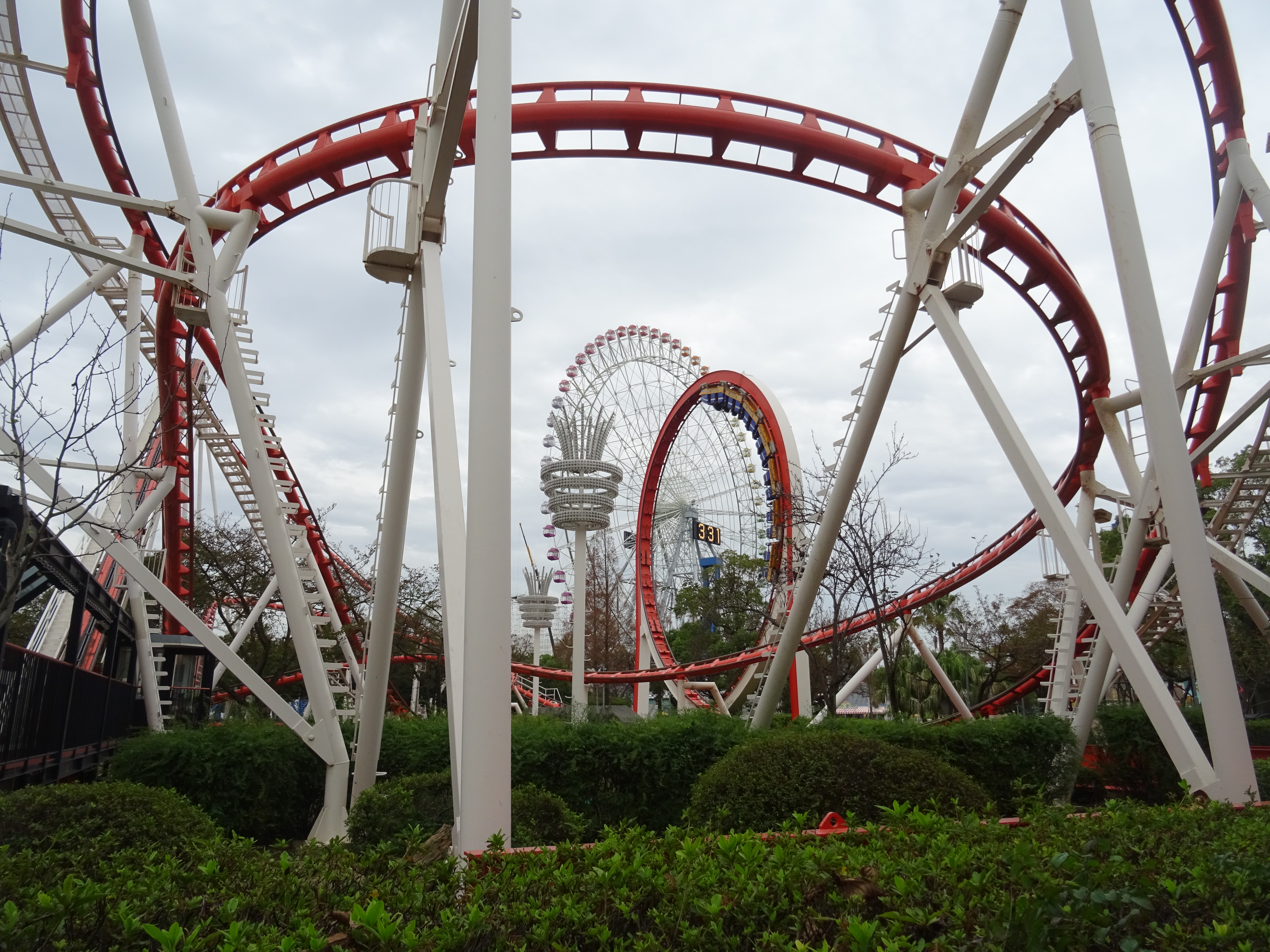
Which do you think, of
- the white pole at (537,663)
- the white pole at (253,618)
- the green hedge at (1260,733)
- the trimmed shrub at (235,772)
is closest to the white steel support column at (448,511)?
the trimmed shrub at (235,772)

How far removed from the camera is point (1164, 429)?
5.71 meters

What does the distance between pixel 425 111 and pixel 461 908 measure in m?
6.28

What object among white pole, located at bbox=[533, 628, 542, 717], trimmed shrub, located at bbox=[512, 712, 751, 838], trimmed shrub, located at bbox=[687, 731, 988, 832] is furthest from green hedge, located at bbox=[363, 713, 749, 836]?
white pole, located at bbox=[533, 628, 542, 717]

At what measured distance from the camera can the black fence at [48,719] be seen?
7.11 m

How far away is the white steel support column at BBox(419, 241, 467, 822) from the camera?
14.7ft

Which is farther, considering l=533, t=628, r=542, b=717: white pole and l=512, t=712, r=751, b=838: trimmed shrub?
l=533, t=628, r=542, b=717: white pole

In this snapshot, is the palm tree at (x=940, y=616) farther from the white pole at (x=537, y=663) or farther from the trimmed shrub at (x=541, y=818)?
the trimmed shrub at (x=541, y=818)

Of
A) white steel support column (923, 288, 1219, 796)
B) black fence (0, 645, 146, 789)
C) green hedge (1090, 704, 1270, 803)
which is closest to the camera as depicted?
white steel support column (923, 288, 1219, 796)

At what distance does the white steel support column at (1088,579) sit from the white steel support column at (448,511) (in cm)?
407

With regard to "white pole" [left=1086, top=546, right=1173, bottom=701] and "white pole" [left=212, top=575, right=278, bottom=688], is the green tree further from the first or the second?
"white pole" [left=1086, top=546, right=1173, bottom=701]

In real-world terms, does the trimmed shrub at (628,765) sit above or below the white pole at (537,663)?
below

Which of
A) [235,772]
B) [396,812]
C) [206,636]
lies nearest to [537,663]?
[235,772]

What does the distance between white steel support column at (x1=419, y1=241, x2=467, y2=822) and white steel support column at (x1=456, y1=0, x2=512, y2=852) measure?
0.42 ft

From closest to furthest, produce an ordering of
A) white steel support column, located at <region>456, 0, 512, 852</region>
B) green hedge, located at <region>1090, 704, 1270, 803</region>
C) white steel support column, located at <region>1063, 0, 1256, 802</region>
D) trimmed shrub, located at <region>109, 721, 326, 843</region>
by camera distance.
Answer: white steel support column, located at <region>456, 0, 512, 852</region> < white steel support column, located at <region>1063, 0, 1256, 802</region> < trimmed shrub, located at <region>109, 721, 326, 843</region> < green hedge, located at <region>1090, 704, 1270, 803</region>
